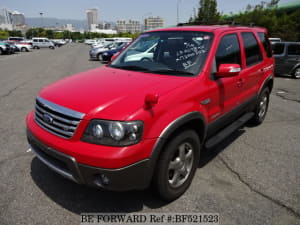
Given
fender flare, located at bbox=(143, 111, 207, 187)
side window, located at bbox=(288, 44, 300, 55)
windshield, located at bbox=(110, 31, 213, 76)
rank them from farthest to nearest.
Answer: side window, located at bbox=(288, 44, 300, 55) → windshield, located at bbox=(110, 31, 213, 76) → fender flare, located at bbox=(143, 111, 207, 187)

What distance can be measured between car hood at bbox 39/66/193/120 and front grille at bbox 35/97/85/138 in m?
0.05

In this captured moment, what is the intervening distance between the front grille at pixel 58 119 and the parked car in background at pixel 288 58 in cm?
1085

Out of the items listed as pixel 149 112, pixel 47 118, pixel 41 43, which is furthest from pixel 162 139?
pixel 41 43

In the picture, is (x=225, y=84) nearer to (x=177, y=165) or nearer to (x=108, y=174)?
(x=177, y=165)

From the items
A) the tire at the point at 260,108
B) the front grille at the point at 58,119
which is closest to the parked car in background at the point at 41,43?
the tire at the point at 260,108

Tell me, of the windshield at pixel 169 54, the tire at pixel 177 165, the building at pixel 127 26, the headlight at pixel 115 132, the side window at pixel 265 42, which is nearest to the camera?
the headlight at pixel 115 132

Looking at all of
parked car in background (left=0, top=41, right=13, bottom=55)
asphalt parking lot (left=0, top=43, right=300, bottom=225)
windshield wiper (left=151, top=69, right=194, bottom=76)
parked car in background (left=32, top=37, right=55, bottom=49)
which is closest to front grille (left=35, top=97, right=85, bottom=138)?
asphalt parking lot (left=0, top=43, right=300, bottom=225)

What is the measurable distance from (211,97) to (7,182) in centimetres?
278

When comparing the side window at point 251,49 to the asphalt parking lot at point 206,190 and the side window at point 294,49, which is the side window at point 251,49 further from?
the side window at point 294,49

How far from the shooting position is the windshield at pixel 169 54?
2.93m

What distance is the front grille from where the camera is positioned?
2.19m

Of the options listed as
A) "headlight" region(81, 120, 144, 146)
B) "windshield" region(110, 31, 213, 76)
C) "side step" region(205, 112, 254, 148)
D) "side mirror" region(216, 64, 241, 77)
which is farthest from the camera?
"side step" region(205, 112, 254, 148)

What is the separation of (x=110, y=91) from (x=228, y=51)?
188cm

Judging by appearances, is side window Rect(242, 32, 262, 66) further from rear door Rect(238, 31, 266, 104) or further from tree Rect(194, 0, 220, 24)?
tree Rect(194, 0, 220, 24)
